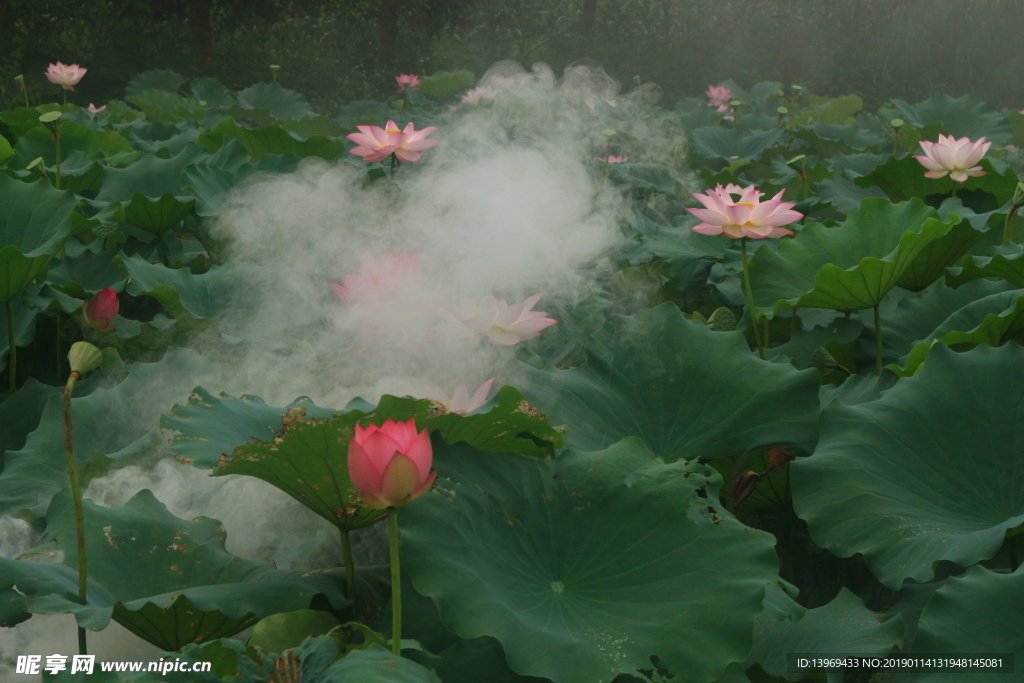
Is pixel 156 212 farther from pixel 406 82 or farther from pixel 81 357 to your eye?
pixel 406 82

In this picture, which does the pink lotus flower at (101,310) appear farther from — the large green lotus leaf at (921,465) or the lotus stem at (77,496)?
the large green lotus leaf at (921,465)

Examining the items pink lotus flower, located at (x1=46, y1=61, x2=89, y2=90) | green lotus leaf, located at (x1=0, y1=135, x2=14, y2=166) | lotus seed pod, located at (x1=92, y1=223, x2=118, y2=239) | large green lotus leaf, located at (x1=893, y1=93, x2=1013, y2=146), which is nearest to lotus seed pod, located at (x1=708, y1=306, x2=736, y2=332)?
lotus seed pod, located at (x1=92, y1=223, x2=118, y2=239)

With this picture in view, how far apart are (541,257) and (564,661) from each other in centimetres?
125

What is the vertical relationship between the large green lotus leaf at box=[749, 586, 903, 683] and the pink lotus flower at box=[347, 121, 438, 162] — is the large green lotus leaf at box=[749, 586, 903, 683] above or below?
below

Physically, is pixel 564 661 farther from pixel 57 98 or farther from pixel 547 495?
pixel 57 98

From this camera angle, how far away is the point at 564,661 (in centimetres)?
88

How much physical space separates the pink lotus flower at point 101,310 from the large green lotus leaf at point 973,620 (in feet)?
5.09

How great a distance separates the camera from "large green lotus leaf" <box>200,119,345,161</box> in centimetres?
279

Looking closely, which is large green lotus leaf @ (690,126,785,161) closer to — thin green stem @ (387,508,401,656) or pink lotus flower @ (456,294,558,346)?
pink lotus flower @ (456,294,558,346)

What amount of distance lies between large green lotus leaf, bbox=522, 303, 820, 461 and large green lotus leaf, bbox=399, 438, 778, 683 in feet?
0.63

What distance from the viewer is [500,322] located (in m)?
1.38

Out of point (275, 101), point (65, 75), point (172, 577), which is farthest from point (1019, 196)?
point (275, 101)

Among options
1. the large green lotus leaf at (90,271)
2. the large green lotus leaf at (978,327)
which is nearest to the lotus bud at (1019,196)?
the large green lotus leaf at (978,327)

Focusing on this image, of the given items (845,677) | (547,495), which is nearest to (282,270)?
(547,495)
